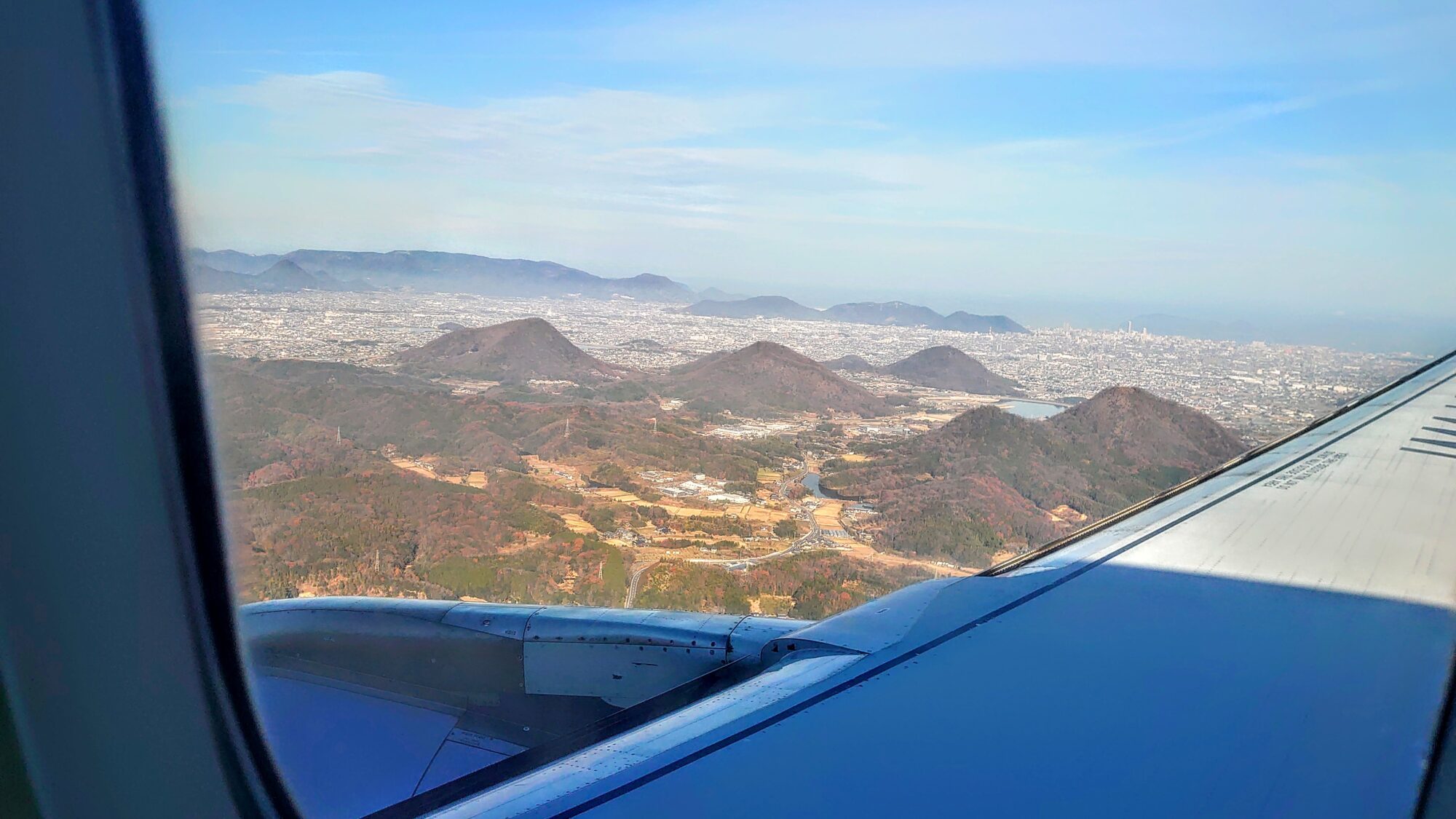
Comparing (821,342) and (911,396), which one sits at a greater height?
(821,342)

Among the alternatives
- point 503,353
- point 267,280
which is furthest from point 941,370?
point 267,280

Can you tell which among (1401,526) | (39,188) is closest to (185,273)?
(39,188)

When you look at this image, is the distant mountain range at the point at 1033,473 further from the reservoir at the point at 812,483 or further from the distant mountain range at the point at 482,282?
the distant mountain range at the point at 482,282

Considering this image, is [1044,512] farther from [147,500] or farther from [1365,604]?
[147,500]

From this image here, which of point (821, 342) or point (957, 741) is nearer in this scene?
point (957, 741)

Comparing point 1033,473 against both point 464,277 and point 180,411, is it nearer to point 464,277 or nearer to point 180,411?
point 464,277

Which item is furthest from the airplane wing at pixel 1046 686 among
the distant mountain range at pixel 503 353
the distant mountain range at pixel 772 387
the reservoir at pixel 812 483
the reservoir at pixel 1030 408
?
the distant mountain range at pixel 503 353

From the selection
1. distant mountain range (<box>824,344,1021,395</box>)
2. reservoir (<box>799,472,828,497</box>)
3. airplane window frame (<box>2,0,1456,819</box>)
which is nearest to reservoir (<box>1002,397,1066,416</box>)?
→ reservoir (<box>799,472,828,497</box>)
